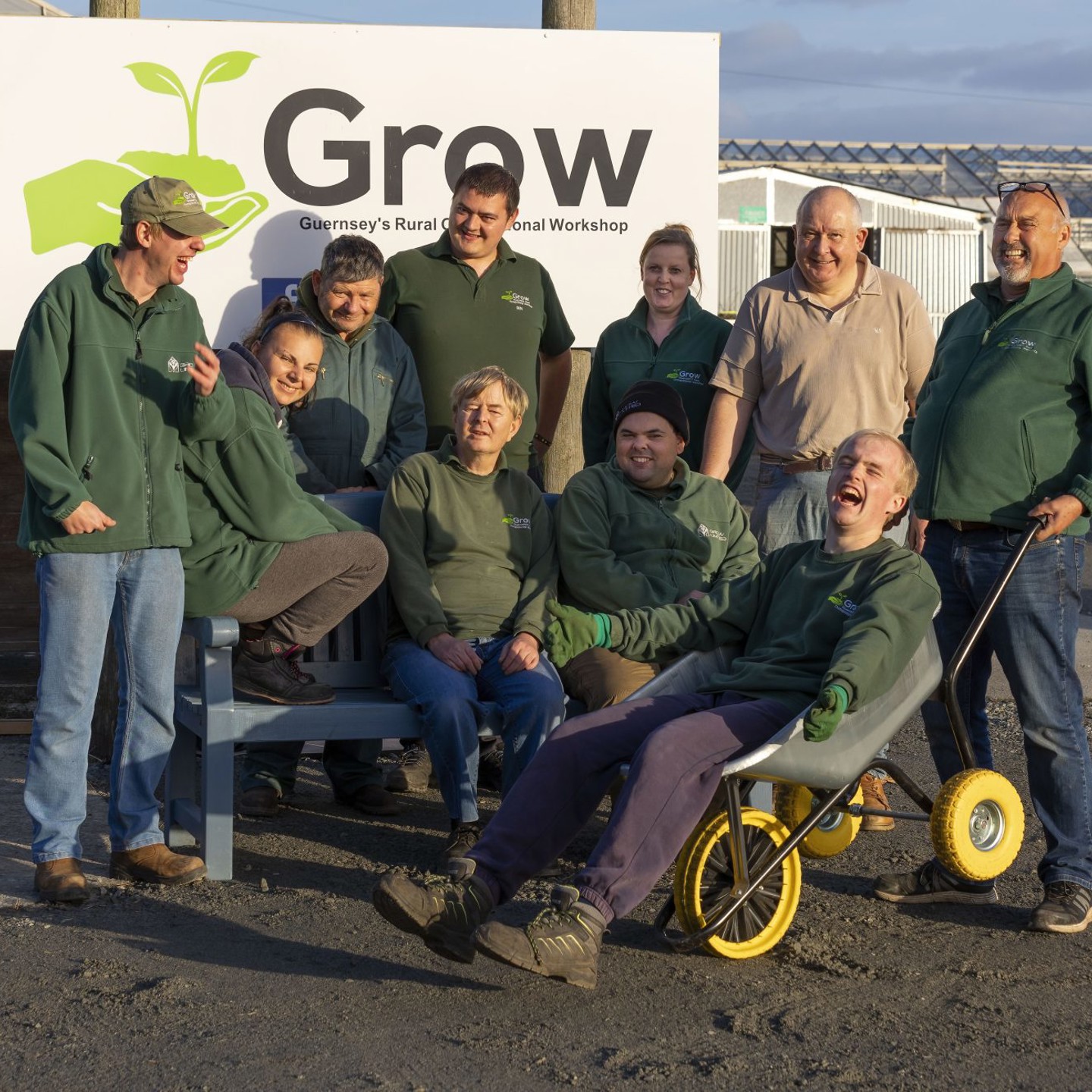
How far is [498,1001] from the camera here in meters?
3.87

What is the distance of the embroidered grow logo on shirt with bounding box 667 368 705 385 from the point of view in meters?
6.09

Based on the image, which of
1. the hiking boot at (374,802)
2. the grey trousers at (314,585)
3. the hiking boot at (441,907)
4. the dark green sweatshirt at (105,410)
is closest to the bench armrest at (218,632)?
the grey trousers at (314,585)

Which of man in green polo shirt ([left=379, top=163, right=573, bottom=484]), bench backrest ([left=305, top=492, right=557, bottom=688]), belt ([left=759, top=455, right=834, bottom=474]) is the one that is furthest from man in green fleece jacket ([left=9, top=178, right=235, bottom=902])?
belt ([left=759, top=455, right=834, bottom=474])

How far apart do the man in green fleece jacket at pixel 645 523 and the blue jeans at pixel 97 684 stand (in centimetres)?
140

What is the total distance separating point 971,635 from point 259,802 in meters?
2.65

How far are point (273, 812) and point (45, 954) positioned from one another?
1629mm

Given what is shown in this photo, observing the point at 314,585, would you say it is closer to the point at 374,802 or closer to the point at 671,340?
the point at 374,802

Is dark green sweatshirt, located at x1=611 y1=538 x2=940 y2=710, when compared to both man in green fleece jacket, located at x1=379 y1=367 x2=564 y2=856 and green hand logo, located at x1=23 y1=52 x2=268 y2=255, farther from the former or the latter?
green hand logo, located at x1=23 y1=52 x2=268 y2=255

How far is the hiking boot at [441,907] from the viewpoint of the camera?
3777mm

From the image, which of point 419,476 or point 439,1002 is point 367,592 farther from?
point 439,1002

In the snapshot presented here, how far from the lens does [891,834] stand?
5.60 meters

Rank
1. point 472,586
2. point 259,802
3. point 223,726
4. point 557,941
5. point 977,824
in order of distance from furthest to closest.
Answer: point 259,802 < point 472,586 < point 223,726 < point 977,824 < point 557,941

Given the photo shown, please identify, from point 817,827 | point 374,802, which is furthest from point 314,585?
point 817,827

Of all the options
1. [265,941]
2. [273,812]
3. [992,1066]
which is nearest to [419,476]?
[273,812]
